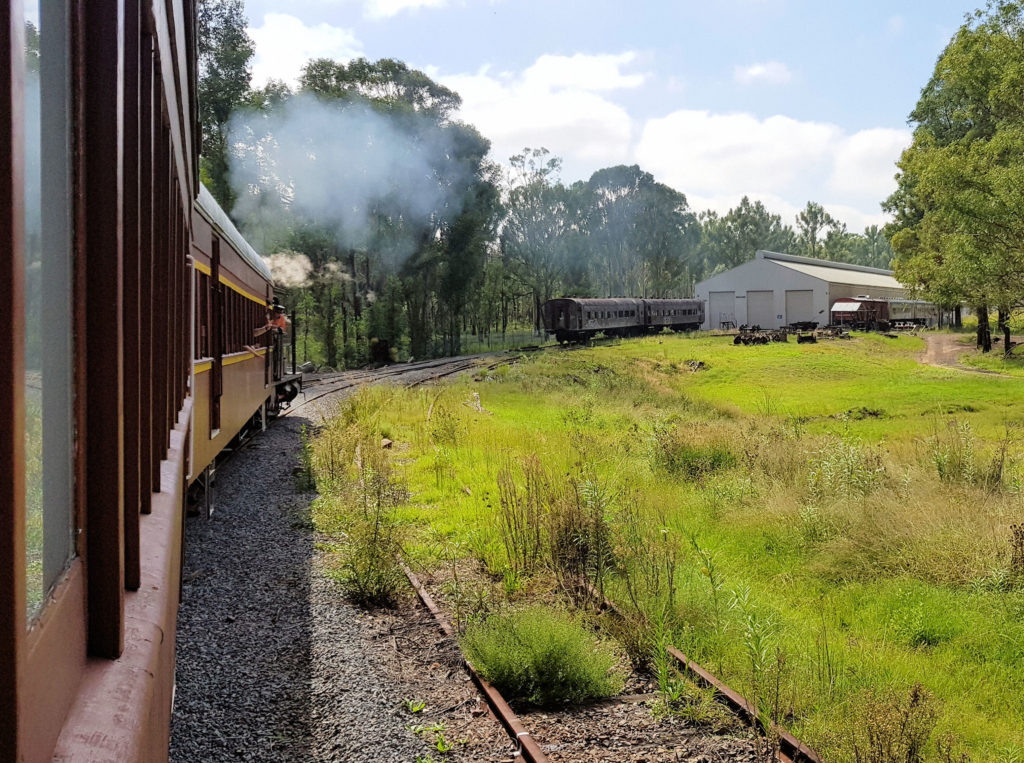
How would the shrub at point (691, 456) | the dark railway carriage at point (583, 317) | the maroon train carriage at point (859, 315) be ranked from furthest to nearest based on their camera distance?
the maroon train carriage at point (859, 315) → the dark railway carriage at point (583, 317) → the shrub at point (691, 456)

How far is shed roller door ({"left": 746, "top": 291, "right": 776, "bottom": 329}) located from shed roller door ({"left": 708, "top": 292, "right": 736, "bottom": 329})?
1211 mm

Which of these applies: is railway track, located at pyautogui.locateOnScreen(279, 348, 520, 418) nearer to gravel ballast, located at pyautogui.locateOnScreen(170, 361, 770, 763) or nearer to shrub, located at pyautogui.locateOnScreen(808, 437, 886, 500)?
gravel ballast, located at pyautogui.locateOnScreen(170, 361, 770, 763)

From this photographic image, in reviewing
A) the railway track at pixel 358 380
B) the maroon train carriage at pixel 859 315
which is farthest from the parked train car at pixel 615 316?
the maroon train carriage at pixel 859 315

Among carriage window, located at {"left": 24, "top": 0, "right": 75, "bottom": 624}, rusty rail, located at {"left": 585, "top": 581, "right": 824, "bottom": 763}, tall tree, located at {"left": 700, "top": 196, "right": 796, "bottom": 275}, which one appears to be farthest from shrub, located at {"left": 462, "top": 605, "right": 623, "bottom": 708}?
tall tree, located at {"left": 700, "top": 196, "right": 796, "bottom": 275}

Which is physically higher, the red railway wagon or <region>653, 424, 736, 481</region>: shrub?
the red railway wagon

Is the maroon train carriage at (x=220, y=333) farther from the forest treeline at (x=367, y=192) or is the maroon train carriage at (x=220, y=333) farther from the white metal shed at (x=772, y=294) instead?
the white metal shed at (x=772, y=294)

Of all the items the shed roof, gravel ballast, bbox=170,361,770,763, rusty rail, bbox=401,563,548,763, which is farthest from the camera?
the shed roof

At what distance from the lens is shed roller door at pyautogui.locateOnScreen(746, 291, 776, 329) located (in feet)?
191

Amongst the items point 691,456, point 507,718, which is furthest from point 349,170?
point 507,718

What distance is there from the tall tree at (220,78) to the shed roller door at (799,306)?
132ft

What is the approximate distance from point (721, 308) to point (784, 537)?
55322 mm

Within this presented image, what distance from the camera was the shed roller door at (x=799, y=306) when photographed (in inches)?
2208

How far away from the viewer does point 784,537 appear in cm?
762

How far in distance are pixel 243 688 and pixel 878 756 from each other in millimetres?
3357
